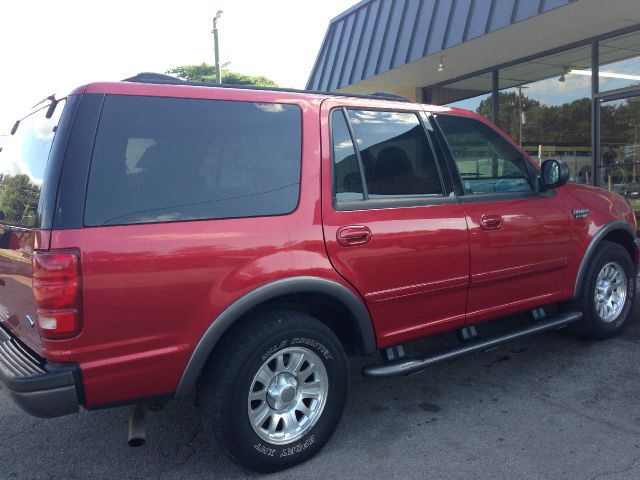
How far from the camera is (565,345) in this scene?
4660mm

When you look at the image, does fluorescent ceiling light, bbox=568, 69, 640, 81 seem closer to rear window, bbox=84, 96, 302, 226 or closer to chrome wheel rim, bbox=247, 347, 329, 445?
rear window, bbox=84, 96, 302, 226

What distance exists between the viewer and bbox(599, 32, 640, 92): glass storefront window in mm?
8234

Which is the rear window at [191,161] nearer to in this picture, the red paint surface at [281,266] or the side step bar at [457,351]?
the red paint surface at [281,266]

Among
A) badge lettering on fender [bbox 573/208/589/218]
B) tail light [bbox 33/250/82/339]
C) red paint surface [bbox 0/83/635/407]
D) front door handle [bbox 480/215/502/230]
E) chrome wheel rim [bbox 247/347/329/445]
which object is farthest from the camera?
badge lettering on fender [bbox 573/208/589/218]

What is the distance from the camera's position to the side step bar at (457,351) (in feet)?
10.4

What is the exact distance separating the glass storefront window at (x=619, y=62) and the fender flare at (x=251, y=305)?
292 inches

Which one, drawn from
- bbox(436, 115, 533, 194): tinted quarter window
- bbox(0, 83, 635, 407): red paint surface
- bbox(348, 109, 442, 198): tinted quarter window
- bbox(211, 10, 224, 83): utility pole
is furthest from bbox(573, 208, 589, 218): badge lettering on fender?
bbox(211, 10, 224, 83): utility pole

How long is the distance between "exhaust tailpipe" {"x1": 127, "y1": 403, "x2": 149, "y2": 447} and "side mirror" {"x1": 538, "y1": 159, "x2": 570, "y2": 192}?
3.09 metres

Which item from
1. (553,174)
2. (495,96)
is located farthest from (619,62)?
(553,174)

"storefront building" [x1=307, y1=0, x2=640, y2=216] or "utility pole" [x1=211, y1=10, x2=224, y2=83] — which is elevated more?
"utility pole" [x1=211, y1=10, x2=224, y2=83]

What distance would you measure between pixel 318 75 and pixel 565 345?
8.43m

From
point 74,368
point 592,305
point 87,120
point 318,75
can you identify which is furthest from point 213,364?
point 318,75

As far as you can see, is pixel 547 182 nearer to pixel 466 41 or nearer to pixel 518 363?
pixel 518 363

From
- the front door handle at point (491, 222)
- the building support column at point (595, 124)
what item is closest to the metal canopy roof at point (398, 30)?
the building support column at point (595, 124)
